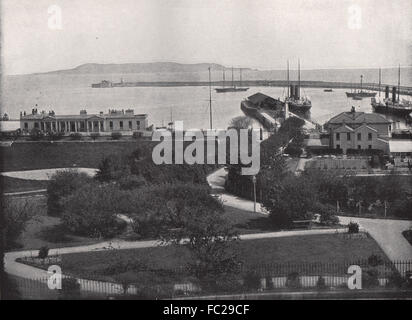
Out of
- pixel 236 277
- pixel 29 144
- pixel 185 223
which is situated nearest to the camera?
pixel 236 277

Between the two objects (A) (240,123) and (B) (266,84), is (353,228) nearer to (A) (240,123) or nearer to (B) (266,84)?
(A) (240,123)

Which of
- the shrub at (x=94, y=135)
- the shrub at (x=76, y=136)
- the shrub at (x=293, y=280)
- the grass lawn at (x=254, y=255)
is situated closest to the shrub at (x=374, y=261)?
the grass lawn at (x=254, y=255)

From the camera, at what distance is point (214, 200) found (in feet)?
37.6

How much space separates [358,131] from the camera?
38.8ft

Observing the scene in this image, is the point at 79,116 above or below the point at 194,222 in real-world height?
above

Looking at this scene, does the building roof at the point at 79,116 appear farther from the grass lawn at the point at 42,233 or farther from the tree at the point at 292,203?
the tree at the point at 292,203

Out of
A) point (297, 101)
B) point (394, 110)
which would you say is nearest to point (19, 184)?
point (297, 101)

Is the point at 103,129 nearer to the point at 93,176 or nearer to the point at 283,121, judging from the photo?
the point at 93,176

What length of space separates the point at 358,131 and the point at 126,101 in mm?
4423

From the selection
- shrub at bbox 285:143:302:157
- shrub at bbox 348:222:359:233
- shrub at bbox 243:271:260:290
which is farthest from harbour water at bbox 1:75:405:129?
shrub at bbox 243:271:260:290

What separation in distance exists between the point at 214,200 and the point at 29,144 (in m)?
3.62

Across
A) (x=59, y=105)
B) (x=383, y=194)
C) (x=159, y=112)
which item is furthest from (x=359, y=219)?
(x=59, y=105)

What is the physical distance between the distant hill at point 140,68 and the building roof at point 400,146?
342cm

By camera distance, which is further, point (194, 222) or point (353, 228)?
point (353, 228)
